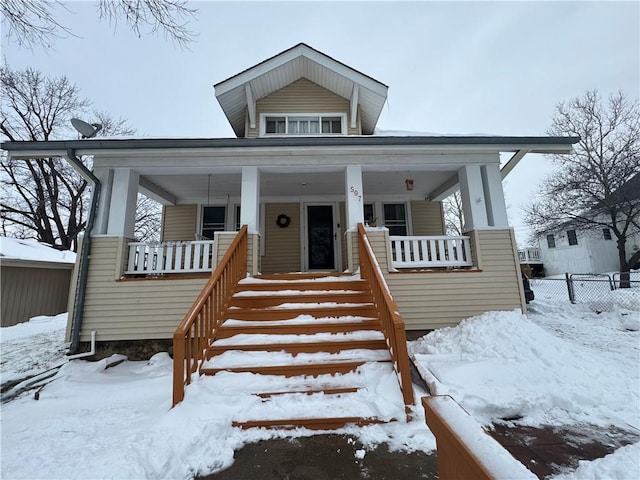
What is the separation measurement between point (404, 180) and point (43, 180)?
61.9ft

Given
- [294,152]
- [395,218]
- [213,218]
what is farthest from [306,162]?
[213,218]

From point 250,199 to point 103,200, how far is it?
2.75m

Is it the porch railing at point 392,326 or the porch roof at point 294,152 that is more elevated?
the porch roof at point 294,152

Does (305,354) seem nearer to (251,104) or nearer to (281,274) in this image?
(281,274)

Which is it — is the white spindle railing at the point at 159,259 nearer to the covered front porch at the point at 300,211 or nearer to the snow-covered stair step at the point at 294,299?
the covered front porch at the point at 300,211

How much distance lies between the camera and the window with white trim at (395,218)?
7867 mm

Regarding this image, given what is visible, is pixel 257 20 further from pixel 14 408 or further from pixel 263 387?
pixel 14 408

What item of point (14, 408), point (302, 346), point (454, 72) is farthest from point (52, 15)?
point (454, 72)

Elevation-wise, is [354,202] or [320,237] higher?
[354,202]

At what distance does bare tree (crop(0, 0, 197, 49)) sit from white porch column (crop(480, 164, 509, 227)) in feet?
18.7

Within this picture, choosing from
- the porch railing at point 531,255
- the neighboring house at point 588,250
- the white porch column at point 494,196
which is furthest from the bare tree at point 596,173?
the white porch column at point 494,196

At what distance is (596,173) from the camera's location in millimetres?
12477

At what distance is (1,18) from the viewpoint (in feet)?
11.0

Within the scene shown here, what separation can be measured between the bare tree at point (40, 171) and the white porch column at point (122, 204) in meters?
11.6
